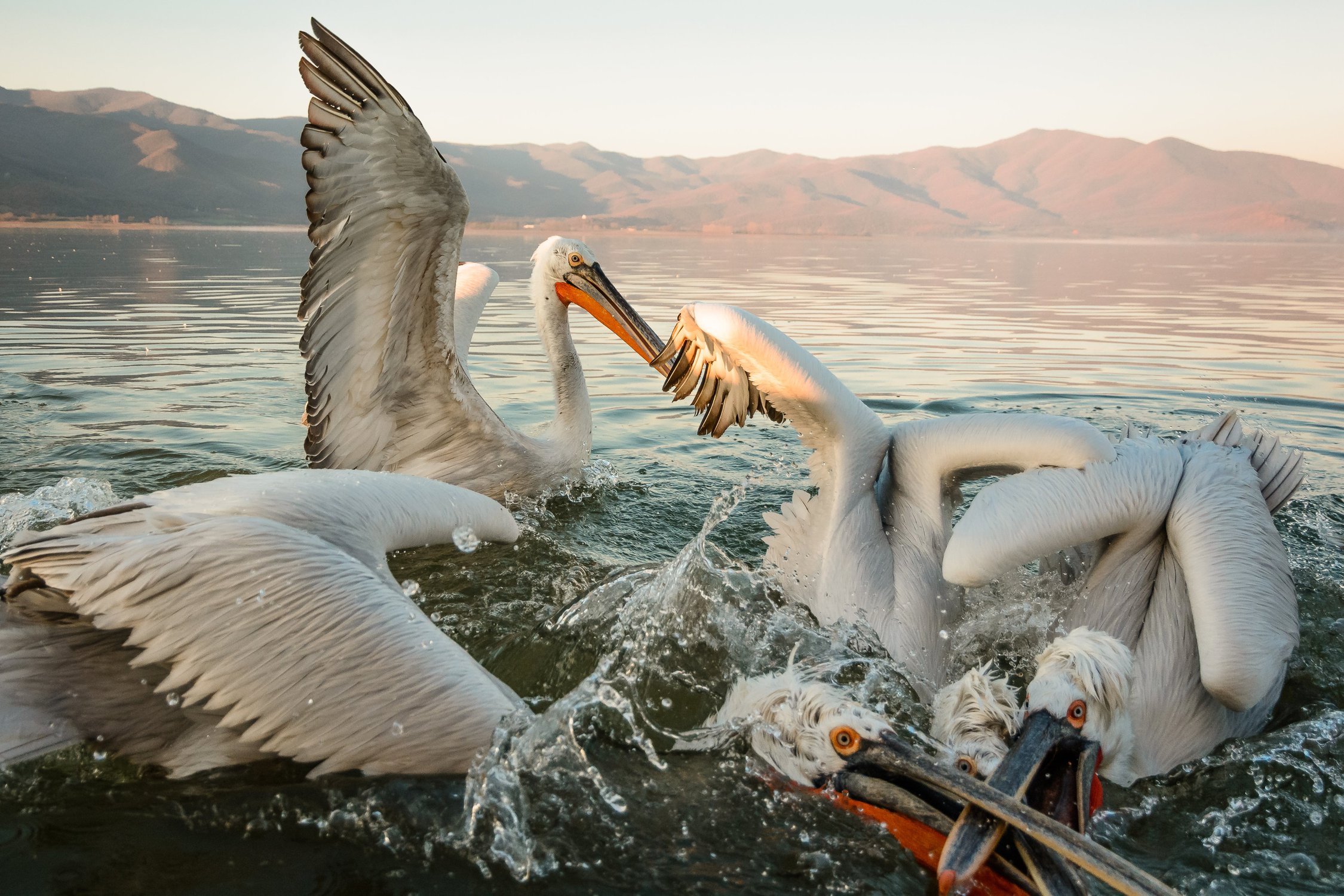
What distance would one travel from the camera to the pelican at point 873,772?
165 cm

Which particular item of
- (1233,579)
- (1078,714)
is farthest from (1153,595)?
(1078,714)

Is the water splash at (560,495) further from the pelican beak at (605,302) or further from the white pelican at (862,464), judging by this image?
the white pelican at (862,464)

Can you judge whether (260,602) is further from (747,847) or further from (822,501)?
(822,501)

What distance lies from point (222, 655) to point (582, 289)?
151 inches

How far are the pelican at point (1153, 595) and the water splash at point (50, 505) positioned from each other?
3057 millimetres

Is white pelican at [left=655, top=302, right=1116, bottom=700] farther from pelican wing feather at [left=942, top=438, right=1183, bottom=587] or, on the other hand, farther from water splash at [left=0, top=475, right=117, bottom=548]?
water splash at [left=0, top=475, right=117, bottom=548]

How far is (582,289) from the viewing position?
5.54 metres

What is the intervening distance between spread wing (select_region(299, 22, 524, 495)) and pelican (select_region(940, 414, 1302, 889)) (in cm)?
238

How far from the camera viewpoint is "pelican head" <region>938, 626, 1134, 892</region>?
5.80 ft

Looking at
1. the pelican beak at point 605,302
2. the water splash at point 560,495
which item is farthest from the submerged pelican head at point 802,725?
the pelican beak at point 605,302

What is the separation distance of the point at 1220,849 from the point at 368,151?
137 inches

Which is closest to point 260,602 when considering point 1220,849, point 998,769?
point 998,769

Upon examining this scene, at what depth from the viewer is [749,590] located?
3.32 meters

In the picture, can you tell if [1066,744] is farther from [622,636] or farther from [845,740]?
[622,636]
